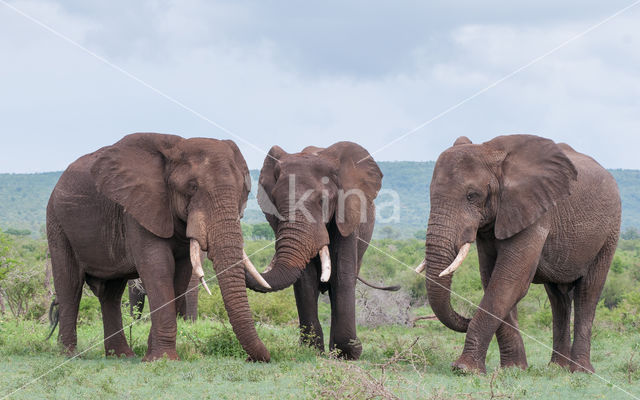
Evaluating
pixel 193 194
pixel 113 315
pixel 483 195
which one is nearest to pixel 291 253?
pixel 193 194

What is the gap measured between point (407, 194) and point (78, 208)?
10993 centimetres

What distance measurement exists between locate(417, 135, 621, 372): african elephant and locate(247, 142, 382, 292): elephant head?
1.46 meters

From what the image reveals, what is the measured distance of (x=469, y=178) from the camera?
8852 mm

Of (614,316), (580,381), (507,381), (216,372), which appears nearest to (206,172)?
(216,372)

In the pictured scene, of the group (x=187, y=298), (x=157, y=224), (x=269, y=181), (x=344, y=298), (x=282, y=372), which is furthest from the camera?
(x=187, y=298)

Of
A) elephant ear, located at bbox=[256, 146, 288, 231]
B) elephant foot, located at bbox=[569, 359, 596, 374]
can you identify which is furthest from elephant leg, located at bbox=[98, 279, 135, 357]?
elephant foot, located at bbox=[569, 359, 596, 374]

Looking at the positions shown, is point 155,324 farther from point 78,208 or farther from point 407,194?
point 407,194

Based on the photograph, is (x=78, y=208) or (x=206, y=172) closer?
(x=206, y=172)

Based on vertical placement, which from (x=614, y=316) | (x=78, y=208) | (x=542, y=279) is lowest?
(x=614, y=316)

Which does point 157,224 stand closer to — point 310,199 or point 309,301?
point 310,199

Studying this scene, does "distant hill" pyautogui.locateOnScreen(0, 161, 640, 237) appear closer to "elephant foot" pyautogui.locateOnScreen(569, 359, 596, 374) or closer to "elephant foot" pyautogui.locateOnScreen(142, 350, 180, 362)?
"elephant foot" pyautogui.locateOnScreen(569, 359, 596, 374)

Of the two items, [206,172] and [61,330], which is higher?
[206,172]

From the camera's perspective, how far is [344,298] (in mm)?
10375

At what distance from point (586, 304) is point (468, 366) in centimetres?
260
